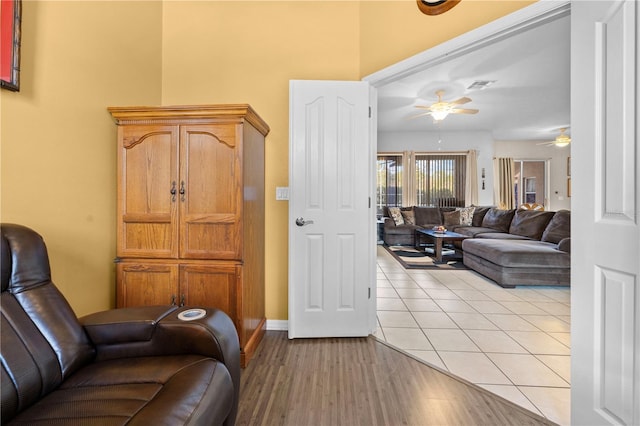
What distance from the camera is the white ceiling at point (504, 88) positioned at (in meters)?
3.47

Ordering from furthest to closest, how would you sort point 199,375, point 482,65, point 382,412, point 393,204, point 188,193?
point 393,204
point 482,65
point 188,193
point 382,412
point 199,375

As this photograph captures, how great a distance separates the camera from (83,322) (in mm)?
1224

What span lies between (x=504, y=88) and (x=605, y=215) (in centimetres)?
445

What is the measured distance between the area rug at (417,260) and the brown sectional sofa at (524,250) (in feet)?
1.06

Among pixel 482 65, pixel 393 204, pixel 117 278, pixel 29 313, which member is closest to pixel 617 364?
pixel 29 313

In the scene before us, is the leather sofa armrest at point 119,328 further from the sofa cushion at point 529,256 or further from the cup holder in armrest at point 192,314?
the sofa cushion at point 529,256

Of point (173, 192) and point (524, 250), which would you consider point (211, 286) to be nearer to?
point (173, 192)

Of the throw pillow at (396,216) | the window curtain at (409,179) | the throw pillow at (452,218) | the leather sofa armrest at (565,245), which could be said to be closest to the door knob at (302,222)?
the leather sofa armrest at (565,245)

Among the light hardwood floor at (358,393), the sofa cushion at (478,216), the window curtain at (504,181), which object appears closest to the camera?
the light hardwood floor at (358,393)

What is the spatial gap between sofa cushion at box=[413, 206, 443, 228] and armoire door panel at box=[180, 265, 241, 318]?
610 cm

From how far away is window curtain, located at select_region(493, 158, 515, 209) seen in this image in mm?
8377

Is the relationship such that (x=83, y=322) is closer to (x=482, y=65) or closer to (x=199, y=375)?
(x=199, y=375)

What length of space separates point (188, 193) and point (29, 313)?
3.47 ft

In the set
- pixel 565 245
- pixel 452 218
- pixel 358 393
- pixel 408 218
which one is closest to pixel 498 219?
pixel 452 218
